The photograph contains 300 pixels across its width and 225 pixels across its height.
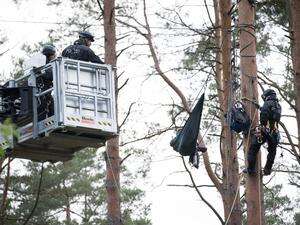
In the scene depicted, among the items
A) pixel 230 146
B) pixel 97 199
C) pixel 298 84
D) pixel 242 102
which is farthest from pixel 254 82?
pixel 97 199

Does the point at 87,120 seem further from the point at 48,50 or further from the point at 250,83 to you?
the point at 250,83

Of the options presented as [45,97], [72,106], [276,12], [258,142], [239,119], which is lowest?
[258,142]

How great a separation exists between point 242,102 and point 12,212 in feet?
60.6

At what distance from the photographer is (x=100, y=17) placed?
17188mm

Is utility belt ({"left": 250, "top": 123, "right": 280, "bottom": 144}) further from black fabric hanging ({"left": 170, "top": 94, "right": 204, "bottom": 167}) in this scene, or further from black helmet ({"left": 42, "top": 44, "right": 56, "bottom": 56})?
black helmet ({"left": 42, "top": 44, "right": 56, "bottom": 56})

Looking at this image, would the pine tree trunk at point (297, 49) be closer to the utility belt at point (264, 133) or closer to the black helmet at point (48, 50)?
the utility belt at point (264, 133)

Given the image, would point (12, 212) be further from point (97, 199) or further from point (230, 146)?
point (230, 146)

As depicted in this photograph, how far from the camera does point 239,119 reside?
10.1 m

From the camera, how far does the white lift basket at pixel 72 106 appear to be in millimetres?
10508

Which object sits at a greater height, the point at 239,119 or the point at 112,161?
the point at 112,161

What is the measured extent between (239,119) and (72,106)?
238 cm

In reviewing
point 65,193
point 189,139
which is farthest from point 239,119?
point 65,193

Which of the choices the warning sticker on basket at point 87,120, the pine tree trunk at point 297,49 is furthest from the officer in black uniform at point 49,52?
the pine tree trunk at point 297,49

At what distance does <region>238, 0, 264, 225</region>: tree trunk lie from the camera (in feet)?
33.9
